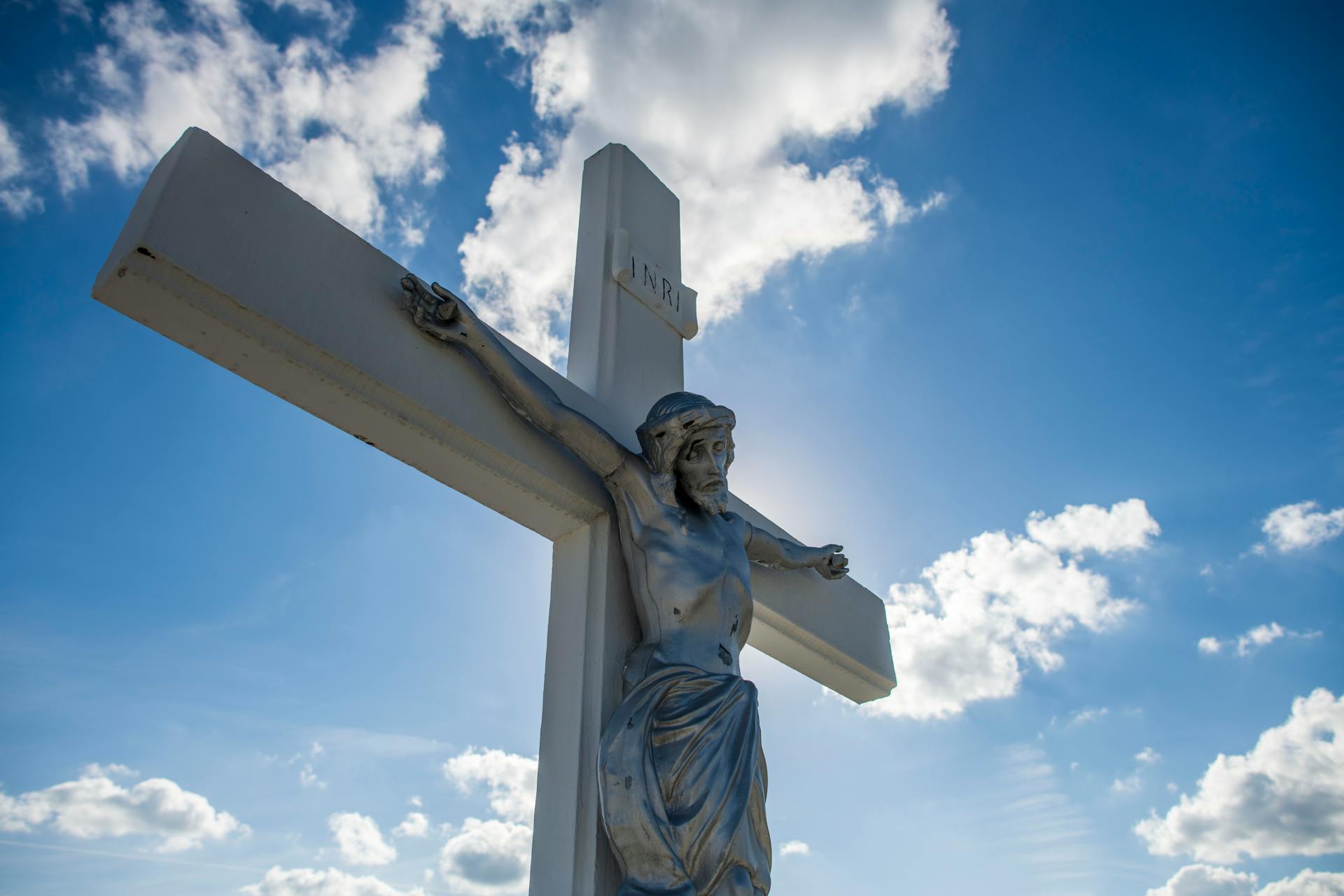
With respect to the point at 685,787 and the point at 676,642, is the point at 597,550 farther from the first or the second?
the point at 685,787

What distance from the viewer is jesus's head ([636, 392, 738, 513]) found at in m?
3.17

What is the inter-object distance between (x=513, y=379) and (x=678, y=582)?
2.42ft

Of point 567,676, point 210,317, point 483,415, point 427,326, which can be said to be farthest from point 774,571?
point 210,317

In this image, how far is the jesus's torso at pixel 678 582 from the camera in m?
2.90

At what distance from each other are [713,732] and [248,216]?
1.70 m

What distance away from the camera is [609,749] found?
259 centimetres

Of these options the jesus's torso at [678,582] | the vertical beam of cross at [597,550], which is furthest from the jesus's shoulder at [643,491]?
the vertical beam of cross at [597,550]

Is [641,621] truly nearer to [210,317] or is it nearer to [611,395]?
[611,395]

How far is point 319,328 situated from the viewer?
8.61 feet

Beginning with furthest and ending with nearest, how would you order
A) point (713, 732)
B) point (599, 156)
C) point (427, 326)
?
point (599, 156), point (427, 326), point (713, 732)

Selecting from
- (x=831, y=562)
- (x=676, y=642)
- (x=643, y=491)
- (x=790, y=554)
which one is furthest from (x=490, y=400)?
(x=831, y=562)

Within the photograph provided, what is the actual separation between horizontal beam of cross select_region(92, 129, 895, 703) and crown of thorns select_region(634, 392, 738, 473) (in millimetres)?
201

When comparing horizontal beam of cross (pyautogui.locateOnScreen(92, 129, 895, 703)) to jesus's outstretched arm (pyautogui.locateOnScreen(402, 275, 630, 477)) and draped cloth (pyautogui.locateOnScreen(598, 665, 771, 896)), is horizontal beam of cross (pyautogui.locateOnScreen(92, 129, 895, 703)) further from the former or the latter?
draped cloth (pyautogui.locateOnScreen(598, 665, 771, 896))

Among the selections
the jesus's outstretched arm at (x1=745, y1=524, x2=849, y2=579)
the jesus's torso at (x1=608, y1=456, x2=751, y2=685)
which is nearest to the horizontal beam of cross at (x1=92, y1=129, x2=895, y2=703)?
the jesus's torso at (x1=608, y1=456, x2=751, y2=685)
